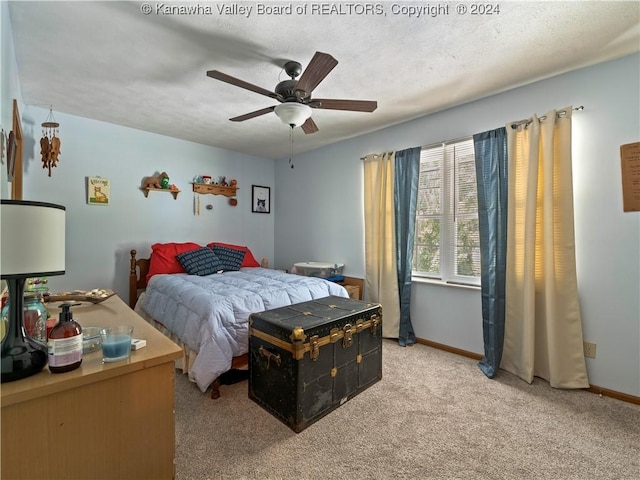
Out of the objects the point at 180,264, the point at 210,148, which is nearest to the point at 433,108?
the point at 210,148

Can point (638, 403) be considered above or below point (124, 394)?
below

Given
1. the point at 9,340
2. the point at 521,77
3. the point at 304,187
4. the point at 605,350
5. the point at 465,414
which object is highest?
the point at 521,77

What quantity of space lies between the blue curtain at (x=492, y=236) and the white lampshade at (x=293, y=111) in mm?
1644

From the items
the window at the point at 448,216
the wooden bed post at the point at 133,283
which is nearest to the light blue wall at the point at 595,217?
the window at the point at 448,216

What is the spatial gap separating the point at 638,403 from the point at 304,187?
390 cm

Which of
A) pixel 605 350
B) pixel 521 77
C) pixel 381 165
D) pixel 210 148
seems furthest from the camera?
pixel 210 148

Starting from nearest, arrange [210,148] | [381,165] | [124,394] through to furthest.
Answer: [124,394], [381,165], [210,148]

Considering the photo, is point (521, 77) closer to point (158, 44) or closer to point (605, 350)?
point (605, 350)

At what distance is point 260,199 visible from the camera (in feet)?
16.0

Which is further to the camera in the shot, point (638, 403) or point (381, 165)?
point (381, 165)

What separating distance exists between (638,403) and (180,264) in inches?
163

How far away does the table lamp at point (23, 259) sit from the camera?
78 centimetres

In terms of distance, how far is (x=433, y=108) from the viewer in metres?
2.98

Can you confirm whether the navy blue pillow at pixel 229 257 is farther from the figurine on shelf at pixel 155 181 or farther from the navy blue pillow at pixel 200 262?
the figurine on shelf at pixel 155 181
